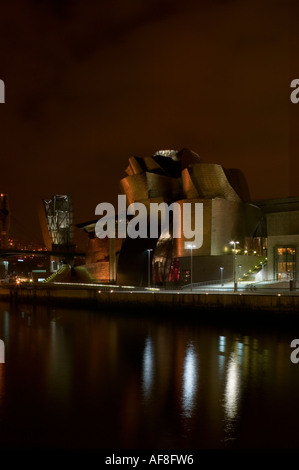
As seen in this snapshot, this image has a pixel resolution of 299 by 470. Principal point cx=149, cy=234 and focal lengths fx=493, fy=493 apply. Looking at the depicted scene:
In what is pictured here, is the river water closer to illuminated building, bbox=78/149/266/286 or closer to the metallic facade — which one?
illuminated building, bbox=78/149/266/286

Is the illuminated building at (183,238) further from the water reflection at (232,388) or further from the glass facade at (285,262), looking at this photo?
the water reflection at (232,388)

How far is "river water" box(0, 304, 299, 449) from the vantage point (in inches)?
304

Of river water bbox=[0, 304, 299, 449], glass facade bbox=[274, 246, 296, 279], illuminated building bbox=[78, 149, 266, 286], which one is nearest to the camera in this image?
river water bbox=[0, 304, 299, 449]

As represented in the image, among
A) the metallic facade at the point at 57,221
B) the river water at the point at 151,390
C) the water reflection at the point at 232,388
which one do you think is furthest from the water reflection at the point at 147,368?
the metallic facade at the point at 57,221

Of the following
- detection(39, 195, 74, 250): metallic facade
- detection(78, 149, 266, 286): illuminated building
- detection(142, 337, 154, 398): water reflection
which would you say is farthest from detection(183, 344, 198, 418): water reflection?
detection(39, 195, 74, 250): metallic facade

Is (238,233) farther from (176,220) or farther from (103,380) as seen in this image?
(103,380)

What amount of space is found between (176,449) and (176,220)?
28216mm

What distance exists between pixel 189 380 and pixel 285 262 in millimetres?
19368

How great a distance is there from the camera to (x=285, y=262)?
29.4m

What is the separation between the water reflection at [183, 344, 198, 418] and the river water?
2 cm

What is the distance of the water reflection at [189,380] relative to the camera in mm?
9297

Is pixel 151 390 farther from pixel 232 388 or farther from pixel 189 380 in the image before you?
pixel 232 388

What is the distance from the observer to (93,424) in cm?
827

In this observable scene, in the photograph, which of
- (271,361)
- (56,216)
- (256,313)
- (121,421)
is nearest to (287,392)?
(271,361)
